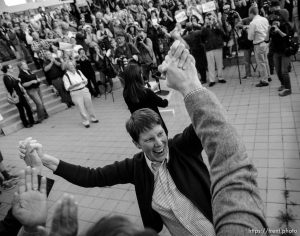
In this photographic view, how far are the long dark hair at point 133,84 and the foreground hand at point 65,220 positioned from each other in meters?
3.53

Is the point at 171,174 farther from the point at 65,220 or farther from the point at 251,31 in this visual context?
the point at 251,31

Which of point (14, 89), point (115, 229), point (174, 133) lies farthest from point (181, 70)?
point (14, 89)

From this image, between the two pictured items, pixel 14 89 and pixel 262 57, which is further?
pixel 14 89

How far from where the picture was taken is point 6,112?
9.89 metres

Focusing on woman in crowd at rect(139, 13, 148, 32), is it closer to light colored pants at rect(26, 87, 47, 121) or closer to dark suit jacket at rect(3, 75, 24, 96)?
light colored pants at rect(26, 87, 47, 121)

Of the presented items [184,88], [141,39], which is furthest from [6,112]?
[184,88]

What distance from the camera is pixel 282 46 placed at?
21.7 feet

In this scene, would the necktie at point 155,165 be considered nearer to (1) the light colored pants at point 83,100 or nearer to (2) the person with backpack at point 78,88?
(2) the person with backpack at point 78,88

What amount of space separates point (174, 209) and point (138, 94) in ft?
9.08

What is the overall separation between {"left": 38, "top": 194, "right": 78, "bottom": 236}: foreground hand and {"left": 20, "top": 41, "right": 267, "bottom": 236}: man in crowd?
1.44ft

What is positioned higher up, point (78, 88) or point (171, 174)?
point (171, 174)

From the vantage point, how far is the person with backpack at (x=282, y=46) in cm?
660

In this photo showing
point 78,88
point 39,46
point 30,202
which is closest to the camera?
point 30,202

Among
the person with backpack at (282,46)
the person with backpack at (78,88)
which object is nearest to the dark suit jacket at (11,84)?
the person with backpack at (78,88)
